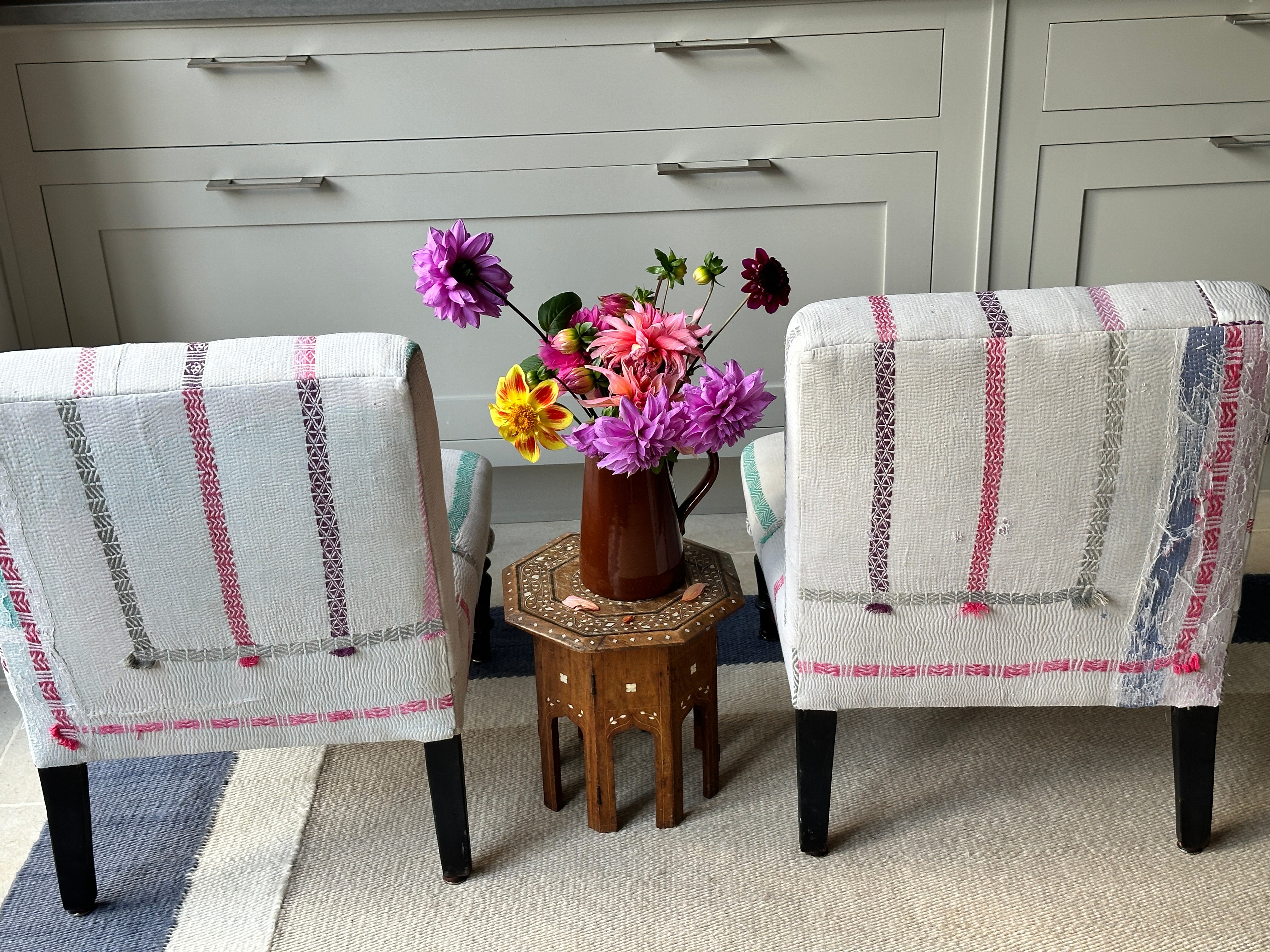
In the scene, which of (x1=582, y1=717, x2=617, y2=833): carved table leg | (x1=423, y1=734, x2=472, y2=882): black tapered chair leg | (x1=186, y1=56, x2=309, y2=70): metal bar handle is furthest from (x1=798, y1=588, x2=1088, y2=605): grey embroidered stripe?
(x1=186, y1=56, x2=309, y2=70): metal bar handle

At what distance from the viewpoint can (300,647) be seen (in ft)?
3.75

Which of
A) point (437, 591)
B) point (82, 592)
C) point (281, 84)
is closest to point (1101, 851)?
point (437, 591)

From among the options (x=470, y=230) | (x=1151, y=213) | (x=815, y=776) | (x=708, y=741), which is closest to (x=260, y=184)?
(x=470, y=230)

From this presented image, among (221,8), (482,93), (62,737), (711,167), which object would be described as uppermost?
(221,8)

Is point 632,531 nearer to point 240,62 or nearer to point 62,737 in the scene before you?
point 62,737

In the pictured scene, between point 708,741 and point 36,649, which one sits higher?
point 36,649

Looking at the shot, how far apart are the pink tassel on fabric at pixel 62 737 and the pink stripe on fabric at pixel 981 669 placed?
0.80 m

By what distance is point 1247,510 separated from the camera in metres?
1.08

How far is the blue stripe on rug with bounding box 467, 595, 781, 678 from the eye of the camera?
1767 millimetres

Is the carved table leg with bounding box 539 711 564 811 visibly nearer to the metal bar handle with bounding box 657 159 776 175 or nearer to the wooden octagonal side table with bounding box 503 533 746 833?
the wooden octagonal side table with bounding box 503 533 746 833

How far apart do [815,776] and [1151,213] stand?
137cm

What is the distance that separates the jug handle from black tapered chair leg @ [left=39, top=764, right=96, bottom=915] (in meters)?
0.74

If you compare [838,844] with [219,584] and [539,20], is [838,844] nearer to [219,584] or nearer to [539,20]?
[219,584]

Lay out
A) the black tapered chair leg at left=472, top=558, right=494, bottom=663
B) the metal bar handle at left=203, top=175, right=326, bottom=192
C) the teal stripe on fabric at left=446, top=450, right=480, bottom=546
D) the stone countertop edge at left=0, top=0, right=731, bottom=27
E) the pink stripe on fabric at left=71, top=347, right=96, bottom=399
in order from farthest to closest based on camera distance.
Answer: the metal bar handle at left=203, top=175, right=326, bottom=192, the stone countertop edge at left=0, top=0, right=731, bottom=27, the black tapered chair leg at left=472, top=558, right=494, bottom=663, the teal stripe on fabric at left=446, top=450, right=480, bottom=546, the pink stripe on fabric at left=71, top=347, right=96, bottom=399
